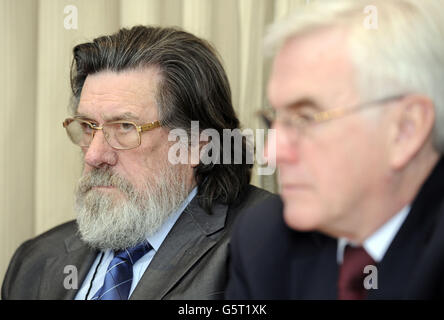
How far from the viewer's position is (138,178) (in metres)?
2.07

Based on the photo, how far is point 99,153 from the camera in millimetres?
2025

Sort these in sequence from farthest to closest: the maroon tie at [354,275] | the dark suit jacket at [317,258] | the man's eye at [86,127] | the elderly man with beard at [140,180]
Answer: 1. the man's eye at [86,127]
2. the elderly man with beard at [140,180]
3. the maroon tie at [354,275]
4. the dark suit jacket at [317,258]

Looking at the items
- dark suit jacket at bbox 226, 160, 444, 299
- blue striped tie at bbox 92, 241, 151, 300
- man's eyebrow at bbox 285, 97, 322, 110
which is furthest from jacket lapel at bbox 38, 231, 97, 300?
man's eyebrow at bbox 285, 97, 322, 110

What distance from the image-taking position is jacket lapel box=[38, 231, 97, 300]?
208cm

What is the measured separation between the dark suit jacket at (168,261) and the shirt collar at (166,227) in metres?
0.04

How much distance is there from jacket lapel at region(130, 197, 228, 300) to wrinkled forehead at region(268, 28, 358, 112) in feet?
2.72

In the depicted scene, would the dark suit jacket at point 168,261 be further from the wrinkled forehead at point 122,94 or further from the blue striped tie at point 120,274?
the wrinkled forehead at point 122,94

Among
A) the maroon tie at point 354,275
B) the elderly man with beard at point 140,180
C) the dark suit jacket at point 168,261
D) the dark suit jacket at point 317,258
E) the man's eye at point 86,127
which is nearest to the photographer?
the dark suit jacket at point 317,258

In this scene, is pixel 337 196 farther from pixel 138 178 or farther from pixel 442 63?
pixel 138 178

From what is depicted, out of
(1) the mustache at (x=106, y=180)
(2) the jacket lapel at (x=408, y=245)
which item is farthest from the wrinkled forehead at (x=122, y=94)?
(2) the jacket lapel at (x=408, y=245)

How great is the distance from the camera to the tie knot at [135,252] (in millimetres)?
2057

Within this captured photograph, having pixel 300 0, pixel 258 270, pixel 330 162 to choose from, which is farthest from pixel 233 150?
pixel 330 162

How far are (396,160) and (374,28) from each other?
267mm

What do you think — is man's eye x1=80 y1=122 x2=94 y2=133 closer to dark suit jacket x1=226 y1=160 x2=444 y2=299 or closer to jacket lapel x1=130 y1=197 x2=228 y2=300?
jacket lapel x1=130 y1=197 x2=228 y2=300
